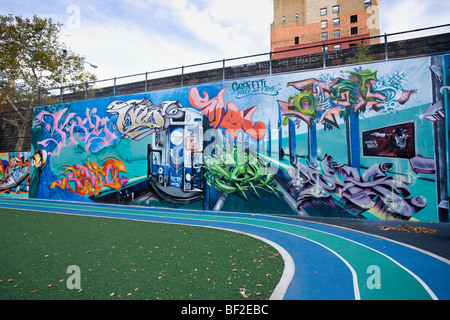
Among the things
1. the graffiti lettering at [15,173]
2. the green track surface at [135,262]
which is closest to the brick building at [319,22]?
the graffiti lettering at [15,173]

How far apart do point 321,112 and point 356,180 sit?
3.70 m

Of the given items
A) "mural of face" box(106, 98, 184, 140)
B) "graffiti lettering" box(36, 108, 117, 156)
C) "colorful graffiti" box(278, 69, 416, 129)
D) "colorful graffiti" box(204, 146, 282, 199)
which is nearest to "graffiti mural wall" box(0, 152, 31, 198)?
"graffiti lettering" box(36, 108, 117, 156)

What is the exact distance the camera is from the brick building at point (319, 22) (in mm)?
41438

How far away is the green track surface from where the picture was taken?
4797 mm

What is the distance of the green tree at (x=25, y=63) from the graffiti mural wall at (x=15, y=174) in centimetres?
143

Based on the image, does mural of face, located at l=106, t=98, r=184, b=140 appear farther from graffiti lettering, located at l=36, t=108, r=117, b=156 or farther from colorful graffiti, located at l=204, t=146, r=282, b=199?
colorful graffiti, located at l=204, t=146, r=282, b=199

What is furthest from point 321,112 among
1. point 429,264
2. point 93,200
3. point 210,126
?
point 93,200

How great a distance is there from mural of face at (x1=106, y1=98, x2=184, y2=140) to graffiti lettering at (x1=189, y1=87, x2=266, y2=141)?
52.8 inches

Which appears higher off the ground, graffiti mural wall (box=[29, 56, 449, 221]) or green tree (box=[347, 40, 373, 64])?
green tree (box=[347, 40, 373, 64])

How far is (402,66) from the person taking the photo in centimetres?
1238

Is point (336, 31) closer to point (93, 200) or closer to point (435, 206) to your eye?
point (435, 206)

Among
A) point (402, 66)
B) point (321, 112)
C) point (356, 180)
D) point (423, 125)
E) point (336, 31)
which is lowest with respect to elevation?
point (356, 180)

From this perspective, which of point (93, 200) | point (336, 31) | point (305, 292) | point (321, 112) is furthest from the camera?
point (336, 31)
